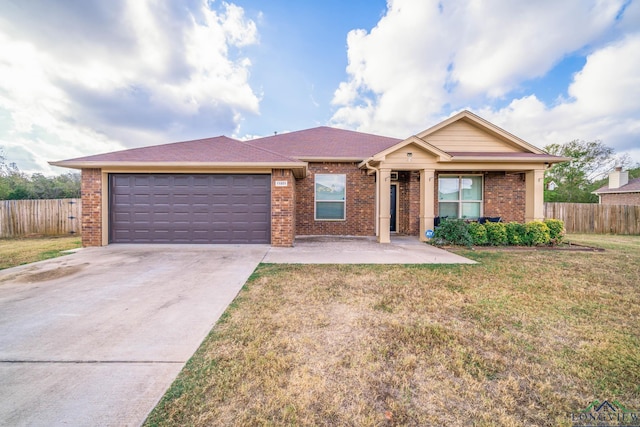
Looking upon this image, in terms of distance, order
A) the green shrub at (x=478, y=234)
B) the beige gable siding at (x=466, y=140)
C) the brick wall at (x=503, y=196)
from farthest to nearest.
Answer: the brick wall at (x=503, y=196), the beige gable siding at (x=466, y=140), the green shrub at (x=478, y=234)

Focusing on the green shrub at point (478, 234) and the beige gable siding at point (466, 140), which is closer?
the green shrub at point (478, 234)

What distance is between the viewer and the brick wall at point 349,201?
10.6 m

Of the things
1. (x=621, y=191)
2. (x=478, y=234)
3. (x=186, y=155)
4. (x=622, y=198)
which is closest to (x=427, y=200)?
(x=478, y=234)

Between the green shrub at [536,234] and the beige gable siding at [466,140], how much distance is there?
3.42 metres

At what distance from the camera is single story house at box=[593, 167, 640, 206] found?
18.6m

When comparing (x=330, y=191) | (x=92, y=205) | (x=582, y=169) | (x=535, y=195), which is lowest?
(x=92, y=205)

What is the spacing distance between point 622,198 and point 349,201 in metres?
24.1

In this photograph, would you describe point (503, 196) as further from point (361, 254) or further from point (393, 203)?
point (361, 254)

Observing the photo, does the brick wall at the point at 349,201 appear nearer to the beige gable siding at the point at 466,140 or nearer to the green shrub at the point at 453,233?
the green shrub at the point at 453,233

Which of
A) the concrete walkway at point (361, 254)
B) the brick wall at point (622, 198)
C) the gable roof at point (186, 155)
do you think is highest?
the gable roof at point (186, 155)

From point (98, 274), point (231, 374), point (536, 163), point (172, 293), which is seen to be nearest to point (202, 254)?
point (98, 274)

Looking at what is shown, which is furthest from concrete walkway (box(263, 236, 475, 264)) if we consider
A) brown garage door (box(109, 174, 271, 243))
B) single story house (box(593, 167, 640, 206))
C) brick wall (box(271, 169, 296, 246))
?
single story house (box(593, 167, 640, 206))

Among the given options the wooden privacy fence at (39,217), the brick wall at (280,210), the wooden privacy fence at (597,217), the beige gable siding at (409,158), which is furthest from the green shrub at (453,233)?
the wooden privacy fence at (39,217)

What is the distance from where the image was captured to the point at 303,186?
10625 millimetres
